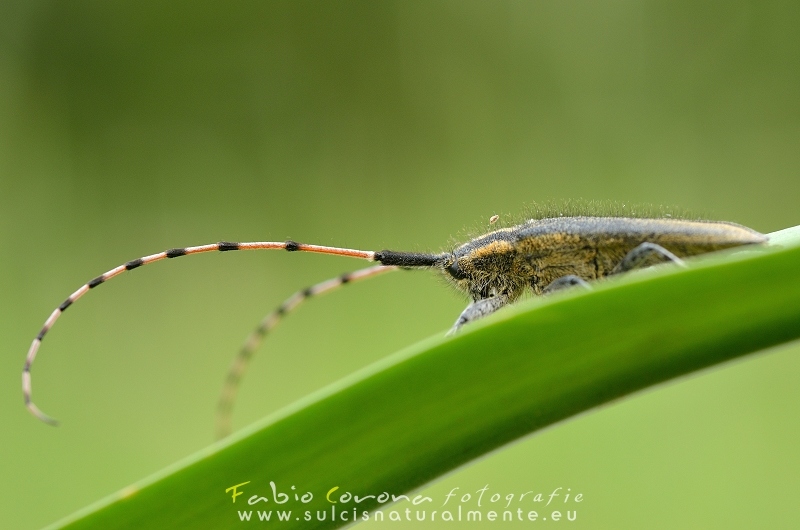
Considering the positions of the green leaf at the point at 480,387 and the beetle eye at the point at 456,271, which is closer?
the green leaf at the point at 480,387

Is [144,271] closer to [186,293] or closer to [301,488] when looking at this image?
[186,293]

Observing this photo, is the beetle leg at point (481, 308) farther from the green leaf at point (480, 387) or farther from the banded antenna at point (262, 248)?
the green leaf at point (480, 387)

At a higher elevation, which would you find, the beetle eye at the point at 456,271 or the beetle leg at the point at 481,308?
the beetle eye at the point at 456,271

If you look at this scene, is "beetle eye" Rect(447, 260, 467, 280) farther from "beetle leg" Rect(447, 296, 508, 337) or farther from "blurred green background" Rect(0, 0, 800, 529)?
"blurred green background" Rect(0, 0, 800, 529)

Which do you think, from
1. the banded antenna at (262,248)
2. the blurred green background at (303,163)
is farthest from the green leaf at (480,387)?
the blurred green background at (303,163)

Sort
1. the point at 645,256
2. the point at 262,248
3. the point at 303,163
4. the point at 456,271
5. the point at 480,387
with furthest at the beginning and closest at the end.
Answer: the point at 303,163, the point at 456,271, the point at 262,248, the point at 645,256, the point at 480,387

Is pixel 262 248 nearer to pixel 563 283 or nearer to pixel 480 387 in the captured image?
pixel 563 283

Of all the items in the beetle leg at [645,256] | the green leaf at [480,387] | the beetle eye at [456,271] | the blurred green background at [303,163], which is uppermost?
the blurred green background at [303,163]

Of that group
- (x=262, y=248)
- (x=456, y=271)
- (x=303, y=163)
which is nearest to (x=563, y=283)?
(x=456, y=271)
